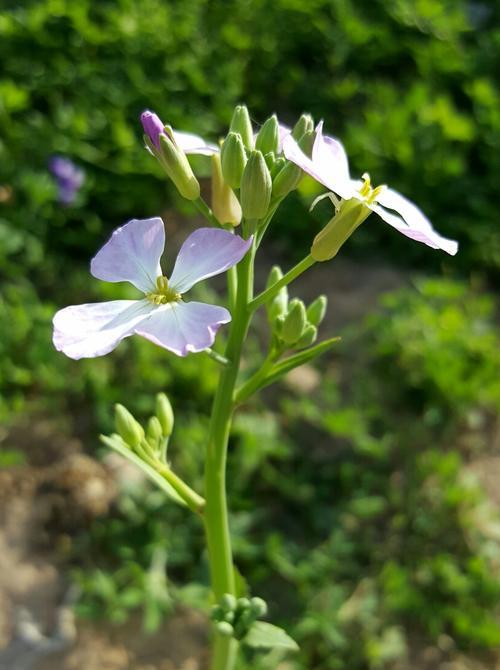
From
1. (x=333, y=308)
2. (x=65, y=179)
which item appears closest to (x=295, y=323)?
(x=333, y=308)

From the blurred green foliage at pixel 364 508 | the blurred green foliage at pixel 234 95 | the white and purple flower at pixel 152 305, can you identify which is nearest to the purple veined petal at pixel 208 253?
the white and purple flower at pixel 152 305

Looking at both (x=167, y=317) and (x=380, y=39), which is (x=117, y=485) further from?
(x=380, y=39)

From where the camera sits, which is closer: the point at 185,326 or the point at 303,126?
the point at 185,326

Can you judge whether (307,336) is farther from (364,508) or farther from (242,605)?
(364,508)

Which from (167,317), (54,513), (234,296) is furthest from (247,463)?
(167,317)

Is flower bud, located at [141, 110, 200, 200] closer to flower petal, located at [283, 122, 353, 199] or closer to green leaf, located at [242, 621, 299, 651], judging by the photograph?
flower petal, located at [283, 122, 353, 199]
